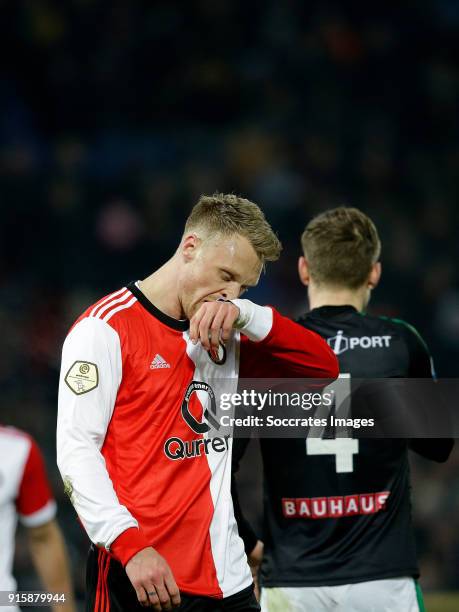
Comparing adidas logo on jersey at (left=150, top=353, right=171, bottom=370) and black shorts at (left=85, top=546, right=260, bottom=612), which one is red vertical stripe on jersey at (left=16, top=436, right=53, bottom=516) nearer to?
black shorts at (left=85, top=546, right=260, bottom=612)

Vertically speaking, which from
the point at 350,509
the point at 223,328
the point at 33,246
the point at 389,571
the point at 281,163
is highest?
the point at 281,163

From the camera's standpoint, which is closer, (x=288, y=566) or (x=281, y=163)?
(x=288, y=566)

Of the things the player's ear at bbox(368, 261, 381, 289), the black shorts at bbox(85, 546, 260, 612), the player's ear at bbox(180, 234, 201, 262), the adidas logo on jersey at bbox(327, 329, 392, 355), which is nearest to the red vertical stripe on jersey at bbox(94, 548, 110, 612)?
the black shorts at bbox(85, 546, 260, 612)

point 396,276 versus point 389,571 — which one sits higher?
point 396,276

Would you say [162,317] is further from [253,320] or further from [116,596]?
[116,596]

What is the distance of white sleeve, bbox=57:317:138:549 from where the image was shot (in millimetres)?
2500

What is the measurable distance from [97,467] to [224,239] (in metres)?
0.78

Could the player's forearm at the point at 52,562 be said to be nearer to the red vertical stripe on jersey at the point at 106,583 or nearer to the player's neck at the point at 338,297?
the red vertical stripe on jersey at the point at 106,583

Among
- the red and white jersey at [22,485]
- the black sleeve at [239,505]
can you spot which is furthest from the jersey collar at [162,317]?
the red and white jersey at [22,485]

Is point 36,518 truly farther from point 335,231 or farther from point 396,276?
point 396,276

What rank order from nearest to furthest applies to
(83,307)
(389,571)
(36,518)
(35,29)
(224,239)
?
(224,239), (389,571), (36,518), (83,307), (35,29)

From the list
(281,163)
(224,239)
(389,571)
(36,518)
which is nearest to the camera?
(224,239)

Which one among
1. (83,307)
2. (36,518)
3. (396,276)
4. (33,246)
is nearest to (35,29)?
(33,246)

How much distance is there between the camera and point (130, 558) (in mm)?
2447
